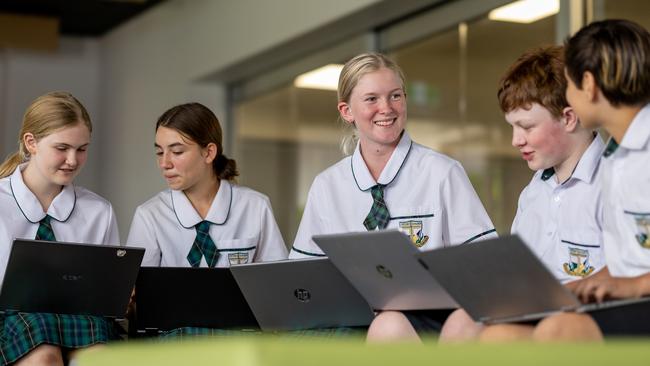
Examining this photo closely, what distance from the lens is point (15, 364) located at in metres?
→ 2.91

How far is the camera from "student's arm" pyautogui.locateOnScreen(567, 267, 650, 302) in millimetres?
2102

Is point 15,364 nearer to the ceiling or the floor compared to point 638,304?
nearer to the floor

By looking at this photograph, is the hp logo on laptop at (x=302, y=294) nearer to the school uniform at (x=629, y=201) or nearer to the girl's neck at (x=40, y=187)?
the school uniform at (x=629, y=201)

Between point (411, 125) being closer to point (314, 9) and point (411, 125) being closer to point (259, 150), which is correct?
point (314, 9)

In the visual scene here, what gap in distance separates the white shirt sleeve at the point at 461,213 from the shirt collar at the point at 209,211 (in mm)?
832

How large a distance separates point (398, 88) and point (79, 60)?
6.23 meters

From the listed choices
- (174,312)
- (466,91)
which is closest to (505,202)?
(466,91)

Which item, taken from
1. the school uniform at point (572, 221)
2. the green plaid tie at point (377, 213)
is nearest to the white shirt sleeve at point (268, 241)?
the green plaid tie at point (377, 213)

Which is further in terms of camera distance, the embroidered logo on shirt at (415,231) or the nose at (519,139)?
the embroidered logo on shirt at (415,231)

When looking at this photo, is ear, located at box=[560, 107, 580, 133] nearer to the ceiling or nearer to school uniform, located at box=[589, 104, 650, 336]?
school uniform, located at box=[589, 104, 650, 336]

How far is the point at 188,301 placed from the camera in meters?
2.98

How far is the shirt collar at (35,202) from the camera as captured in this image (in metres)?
3.26

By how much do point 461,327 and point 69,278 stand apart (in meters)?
1.13

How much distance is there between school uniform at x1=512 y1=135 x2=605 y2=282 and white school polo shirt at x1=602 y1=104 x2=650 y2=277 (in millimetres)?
179
